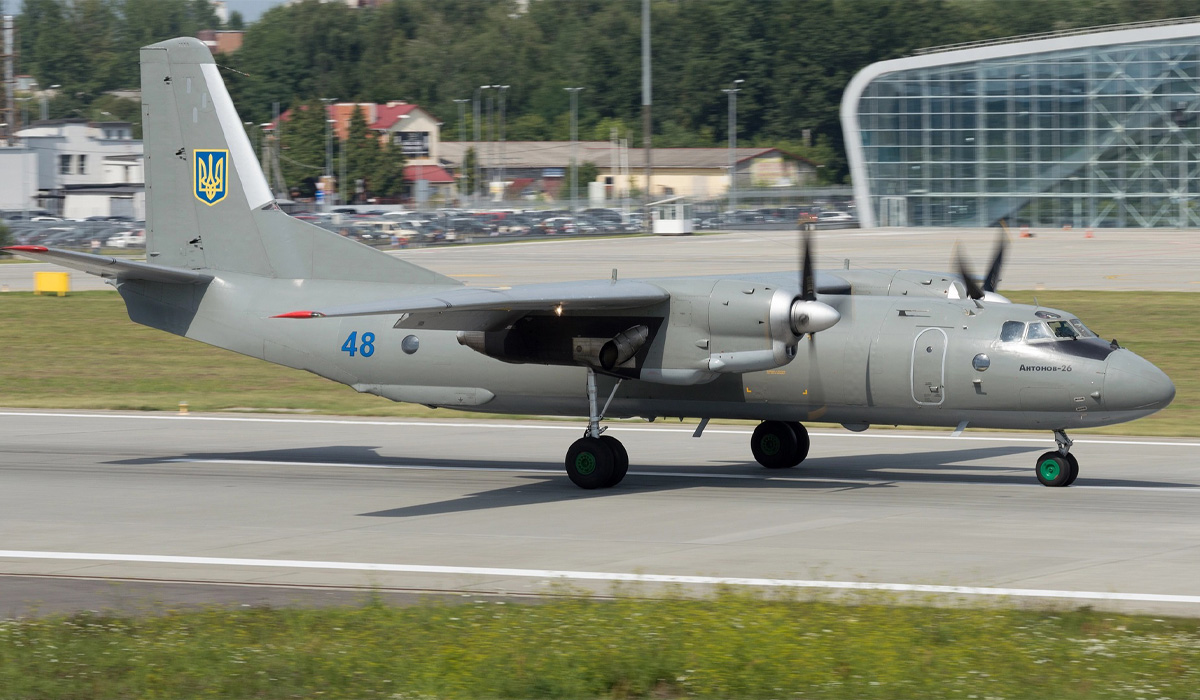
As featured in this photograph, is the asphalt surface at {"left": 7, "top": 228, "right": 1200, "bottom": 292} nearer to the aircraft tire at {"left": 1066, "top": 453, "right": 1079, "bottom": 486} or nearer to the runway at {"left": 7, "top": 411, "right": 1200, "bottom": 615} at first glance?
the runway at {"left": 7, "top": 411, "right": 1200, "bottom": 615}

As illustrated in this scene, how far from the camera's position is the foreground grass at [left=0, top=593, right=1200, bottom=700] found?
9.86 meters

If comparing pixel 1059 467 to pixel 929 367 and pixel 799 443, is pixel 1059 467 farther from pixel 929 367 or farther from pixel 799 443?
pixel 799 443

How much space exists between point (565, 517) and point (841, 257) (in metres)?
57.4

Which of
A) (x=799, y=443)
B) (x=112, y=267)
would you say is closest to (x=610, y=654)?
(x=799, y=443)

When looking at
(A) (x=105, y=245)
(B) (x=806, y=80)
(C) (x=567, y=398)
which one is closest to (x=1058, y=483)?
(C) (x=567, y=398)

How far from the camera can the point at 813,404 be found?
20312 millimetres

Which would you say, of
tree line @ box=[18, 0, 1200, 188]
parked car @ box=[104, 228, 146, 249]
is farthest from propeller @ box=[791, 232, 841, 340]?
tree line @ box=[18, 0, 1200, 188]

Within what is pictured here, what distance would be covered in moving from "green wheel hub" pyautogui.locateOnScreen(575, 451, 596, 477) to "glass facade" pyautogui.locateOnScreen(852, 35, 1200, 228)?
8390 cm

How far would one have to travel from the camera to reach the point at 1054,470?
2006 centimetres

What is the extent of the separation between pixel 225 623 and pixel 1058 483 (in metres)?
13.1

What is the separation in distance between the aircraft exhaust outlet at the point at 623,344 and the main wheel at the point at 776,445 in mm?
3635

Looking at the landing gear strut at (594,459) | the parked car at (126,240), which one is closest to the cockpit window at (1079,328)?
the landing gear strut at (594,459)

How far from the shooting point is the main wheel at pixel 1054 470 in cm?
2000

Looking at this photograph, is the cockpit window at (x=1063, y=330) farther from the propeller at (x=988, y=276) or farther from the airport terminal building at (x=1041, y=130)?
the airport terminal building at (x=1041, y=130)
